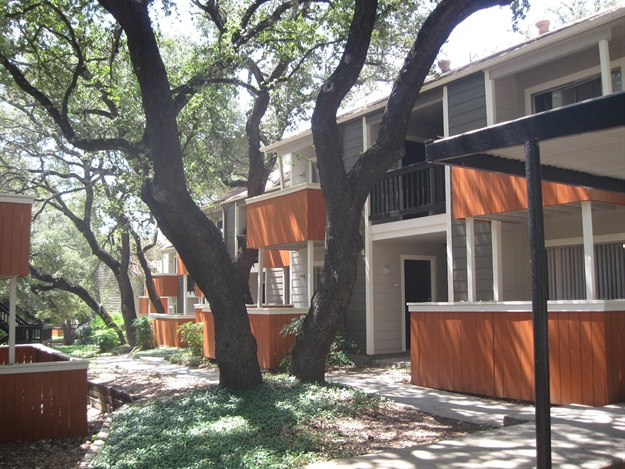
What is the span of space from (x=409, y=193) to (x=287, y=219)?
10.7ft

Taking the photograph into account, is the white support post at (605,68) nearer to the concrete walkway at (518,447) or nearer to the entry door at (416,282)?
the concrete walkway at (518,447)

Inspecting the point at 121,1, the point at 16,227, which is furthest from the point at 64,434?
the point at 121,1

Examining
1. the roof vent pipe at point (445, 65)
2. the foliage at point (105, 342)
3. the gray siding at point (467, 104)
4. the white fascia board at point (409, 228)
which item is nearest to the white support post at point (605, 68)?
the gray siding at point (467, 104)

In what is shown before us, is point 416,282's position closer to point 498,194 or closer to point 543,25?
point 498,194

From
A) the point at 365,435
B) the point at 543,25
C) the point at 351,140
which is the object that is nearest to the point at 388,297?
the point at 351,140

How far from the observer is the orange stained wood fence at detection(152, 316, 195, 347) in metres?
23.2

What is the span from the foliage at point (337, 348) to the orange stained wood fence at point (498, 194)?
4.47 m

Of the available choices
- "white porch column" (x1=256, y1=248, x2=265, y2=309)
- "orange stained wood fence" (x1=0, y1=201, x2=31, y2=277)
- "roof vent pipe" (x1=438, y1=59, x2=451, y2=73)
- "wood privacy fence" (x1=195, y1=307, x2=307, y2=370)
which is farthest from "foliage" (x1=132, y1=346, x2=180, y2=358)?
"roof vent pipe" (x1=438, y1=59, x2=451, y2=73)

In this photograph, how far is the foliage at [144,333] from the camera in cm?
2347

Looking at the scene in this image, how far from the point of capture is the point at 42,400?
9.95 meters

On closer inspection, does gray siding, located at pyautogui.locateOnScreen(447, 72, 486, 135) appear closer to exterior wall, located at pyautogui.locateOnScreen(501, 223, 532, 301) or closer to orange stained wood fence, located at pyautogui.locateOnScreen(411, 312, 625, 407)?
exterior wall, located at pyautogui.locateOnScreen(501, 223, 532, 301)

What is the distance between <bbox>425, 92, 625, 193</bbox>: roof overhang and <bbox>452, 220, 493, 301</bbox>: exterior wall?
515 centimetres

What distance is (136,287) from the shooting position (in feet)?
170

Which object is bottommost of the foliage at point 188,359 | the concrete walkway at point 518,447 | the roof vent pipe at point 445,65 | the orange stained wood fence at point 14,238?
the foliage at point 188,359
